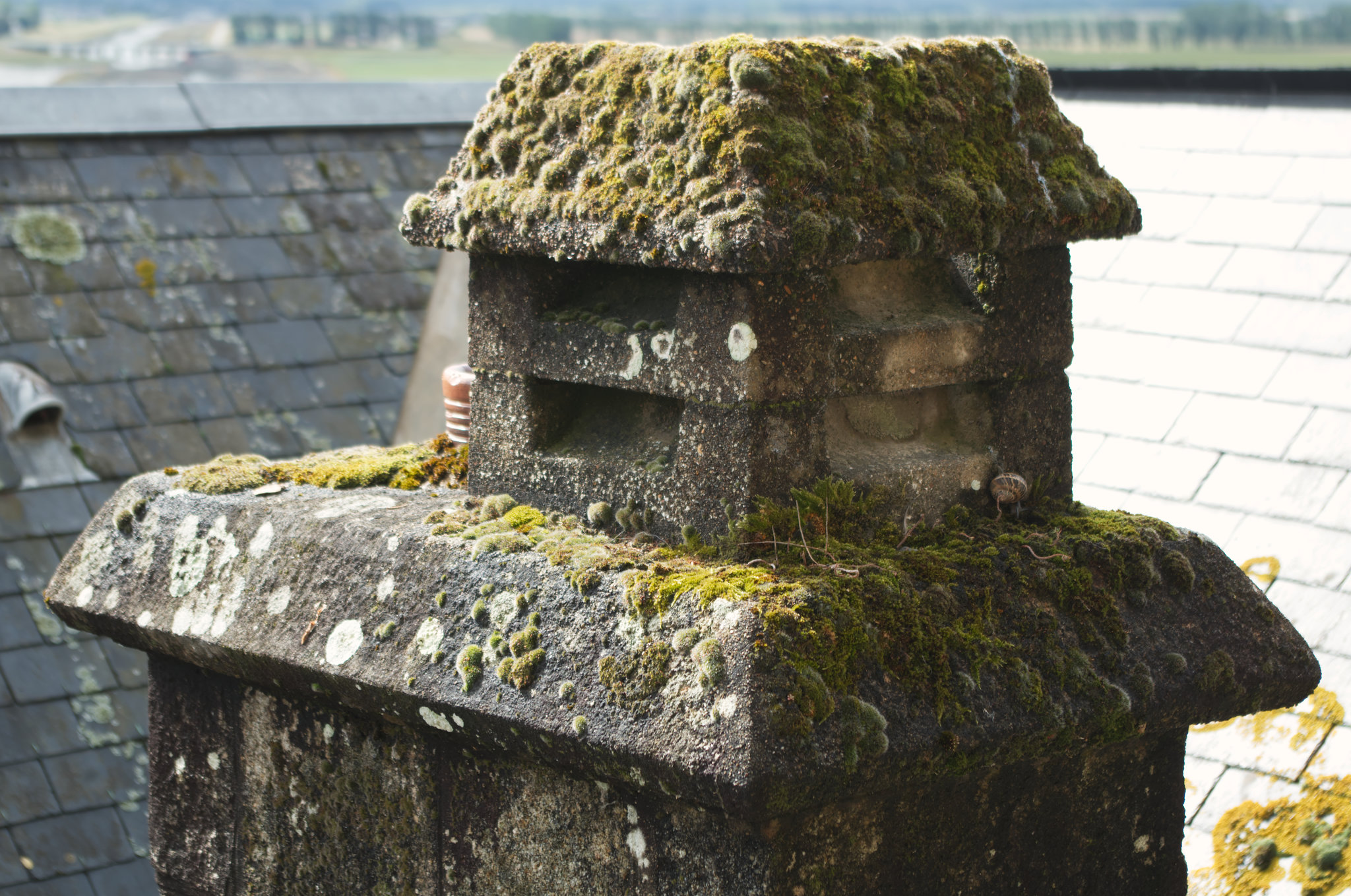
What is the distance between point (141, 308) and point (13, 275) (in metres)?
0.58

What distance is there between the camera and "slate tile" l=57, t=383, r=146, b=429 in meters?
5.73

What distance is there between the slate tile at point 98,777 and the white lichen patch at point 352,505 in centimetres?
337

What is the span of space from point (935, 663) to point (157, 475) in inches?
54.7

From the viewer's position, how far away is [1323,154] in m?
4.27

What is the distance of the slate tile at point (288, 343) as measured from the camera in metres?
6.41

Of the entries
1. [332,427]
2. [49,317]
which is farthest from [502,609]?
[49,317]

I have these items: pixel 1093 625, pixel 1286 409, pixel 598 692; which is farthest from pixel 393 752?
pixel 1286 409

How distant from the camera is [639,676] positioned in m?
1.45

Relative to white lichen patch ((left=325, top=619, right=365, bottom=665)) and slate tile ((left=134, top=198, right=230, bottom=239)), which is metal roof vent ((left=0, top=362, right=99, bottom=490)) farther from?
white lichen patch ((left=325, top=619, right=365, bottom=665))

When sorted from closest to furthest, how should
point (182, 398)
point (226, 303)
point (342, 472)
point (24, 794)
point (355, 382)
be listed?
point (342, 472) → point (24, 794) → point (182, 398) → point (226, 303) → point (355, 382)

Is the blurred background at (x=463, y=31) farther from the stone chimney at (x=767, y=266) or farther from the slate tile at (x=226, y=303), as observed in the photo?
the stone chimney at (x=767, y=266)

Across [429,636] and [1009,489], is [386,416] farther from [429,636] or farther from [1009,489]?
[1009,489]

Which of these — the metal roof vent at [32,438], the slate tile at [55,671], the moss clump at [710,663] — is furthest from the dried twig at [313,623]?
the metal roof vent at [32,438]

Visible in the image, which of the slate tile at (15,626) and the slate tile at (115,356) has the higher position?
the slate tile at (115,356)
